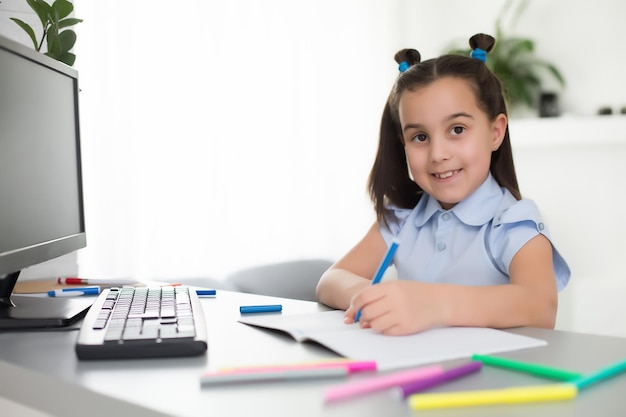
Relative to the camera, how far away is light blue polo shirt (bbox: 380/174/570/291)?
4.05 feet

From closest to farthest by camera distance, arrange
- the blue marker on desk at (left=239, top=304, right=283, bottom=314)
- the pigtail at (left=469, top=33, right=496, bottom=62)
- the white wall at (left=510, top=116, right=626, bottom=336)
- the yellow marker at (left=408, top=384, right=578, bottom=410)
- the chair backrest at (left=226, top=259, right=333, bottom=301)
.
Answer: the yellow marker at (left=408, top=384, right=578, bottom=410) → the blue marker on desk at (left=239, top=304, right=283, bottom=314) → the pigtail at (left=469, top=33, right=496, bottom=62) → the chair backrest at (left=226, top=259, right=333, bottom=301) → the white wall at (left=510, top=116, right=626, bottom=336)

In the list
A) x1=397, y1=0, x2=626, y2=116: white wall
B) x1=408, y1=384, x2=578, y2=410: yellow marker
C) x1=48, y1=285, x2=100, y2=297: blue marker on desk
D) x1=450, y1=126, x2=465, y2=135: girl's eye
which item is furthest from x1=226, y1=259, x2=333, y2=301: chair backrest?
x1=408, y1=384, x2=578, y2=410: yellow marker

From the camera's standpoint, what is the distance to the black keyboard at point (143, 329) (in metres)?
0.77

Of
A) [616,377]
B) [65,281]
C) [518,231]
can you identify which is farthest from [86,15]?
[616,377]

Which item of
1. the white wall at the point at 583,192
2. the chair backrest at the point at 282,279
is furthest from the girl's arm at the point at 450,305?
the white wall at the point at 583,192

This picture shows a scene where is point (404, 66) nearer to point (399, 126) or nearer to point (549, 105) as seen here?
point (399, 126)

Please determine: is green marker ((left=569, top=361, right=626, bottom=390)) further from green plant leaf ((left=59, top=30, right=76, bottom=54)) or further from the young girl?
green plant leaf ((left=59, top=30, right=76, bottom=54))

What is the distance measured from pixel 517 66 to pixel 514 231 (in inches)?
108

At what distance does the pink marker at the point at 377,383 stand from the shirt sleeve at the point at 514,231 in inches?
23.0

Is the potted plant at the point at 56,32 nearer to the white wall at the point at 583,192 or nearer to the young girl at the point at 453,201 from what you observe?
the young girl at the point at 453,201

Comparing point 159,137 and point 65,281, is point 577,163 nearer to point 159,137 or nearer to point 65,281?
point 159,137

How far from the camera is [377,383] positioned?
0.62 meters

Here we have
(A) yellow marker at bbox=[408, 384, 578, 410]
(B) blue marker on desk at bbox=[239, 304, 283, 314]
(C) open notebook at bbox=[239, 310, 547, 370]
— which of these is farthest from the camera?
(B) blue marker on desk at bbox=[239, 304, 283, 314]

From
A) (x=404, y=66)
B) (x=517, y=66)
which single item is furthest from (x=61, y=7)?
(x=517, y=66)
